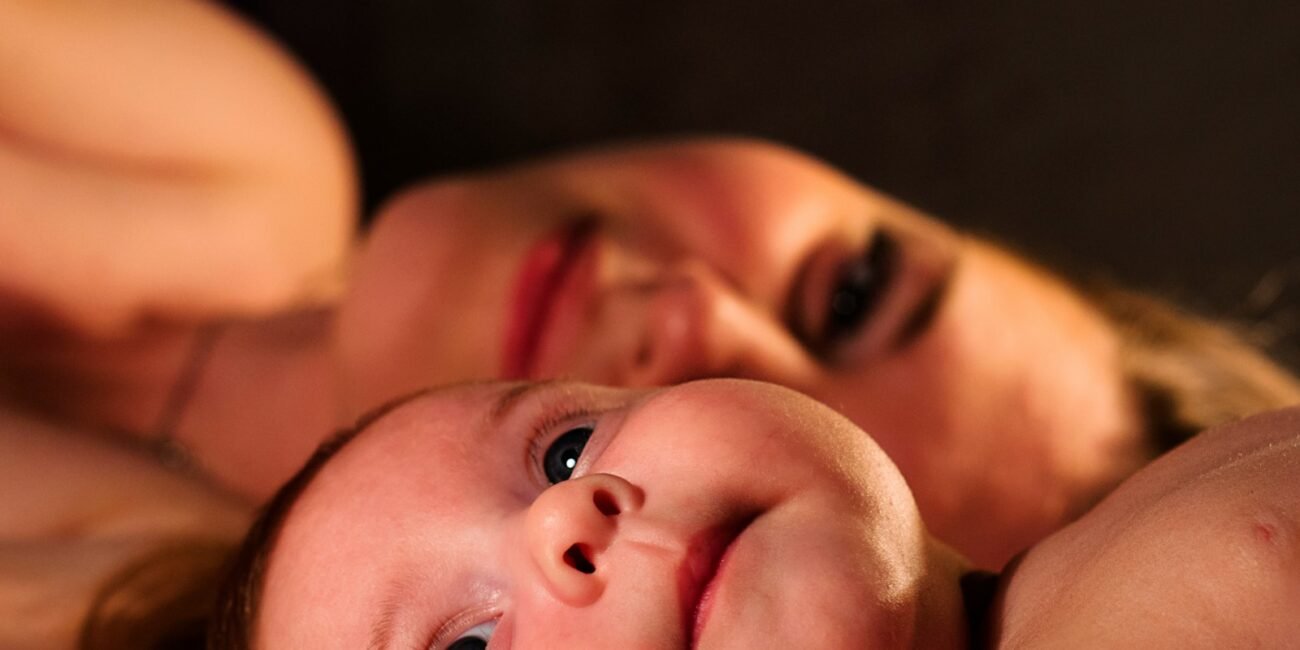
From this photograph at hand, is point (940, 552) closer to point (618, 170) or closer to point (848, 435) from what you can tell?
point (848, 435)

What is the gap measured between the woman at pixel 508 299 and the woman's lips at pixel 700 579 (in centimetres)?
41

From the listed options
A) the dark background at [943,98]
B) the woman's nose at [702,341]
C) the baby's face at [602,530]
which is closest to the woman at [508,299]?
the woman's nose at [702,341]

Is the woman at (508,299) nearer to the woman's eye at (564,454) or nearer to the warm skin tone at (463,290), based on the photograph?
the warm skin tone at (463,290)

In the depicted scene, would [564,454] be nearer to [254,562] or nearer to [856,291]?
[254,562]

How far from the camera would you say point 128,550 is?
1.07 m

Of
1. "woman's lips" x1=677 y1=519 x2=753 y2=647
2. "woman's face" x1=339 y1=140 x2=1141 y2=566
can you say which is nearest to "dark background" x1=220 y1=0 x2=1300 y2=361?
"woman's face" x1=339 y1=140 x2=1141 y2=566

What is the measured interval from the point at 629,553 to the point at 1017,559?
10.1 inches

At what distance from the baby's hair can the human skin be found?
17.2 inches

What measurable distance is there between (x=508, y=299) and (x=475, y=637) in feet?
1.80

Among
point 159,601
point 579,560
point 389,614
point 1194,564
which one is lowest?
point 159,601

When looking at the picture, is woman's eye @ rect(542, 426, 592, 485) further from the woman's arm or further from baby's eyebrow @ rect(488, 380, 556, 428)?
the woman's arm

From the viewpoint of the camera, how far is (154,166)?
1.42m

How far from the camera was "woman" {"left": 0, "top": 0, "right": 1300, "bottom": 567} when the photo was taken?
1.08 meters

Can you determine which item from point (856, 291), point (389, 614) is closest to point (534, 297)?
point (856, 291)
